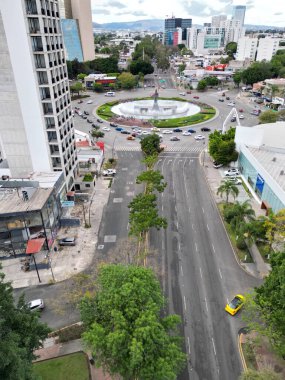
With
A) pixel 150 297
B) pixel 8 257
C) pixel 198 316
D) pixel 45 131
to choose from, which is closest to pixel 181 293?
pixel 198 316

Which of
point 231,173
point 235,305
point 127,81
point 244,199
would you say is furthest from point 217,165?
point 127,81

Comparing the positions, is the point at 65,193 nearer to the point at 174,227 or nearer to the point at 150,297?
the point at 174,227

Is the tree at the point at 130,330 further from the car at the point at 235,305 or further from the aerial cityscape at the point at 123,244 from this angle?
the car at the point at 235,305

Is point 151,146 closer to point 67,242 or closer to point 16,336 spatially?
point 67,242

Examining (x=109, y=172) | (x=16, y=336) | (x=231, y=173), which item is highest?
(x=16, y=336)

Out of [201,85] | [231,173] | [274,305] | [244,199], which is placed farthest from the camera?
[201,85]

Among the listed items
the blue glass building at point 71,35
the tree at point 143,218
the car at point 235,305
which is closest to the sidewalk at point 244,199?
the car at point 235,305
